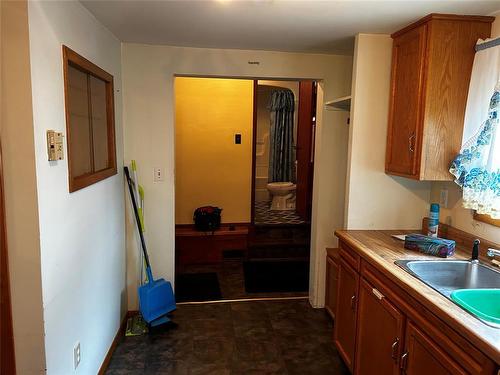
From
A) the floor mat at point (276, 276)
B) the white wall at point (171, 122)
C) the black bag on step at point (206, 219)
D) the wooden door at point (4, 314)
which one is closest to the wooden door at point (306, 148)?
the floor mat at point (276, 276)

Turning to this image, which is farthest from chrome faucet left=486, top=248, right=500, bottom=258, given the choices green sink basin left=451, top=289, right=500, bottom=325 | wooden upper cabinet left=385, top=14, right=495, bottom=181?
wooden upper cabinet left=385, top=14, right=495, bottom=181

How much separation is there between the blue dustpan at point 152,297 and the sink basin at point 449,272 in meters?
1.79

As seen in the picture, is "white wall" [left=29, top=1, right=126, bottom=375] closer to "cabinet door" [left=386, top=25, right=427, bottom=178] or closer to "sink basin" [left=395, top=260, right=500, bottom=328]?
"sink basin" [left=395, top=260, right=500, bottom=328]

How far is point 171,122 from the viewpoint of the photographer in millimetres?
2918

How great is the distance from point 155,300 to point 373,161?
73.9 inches

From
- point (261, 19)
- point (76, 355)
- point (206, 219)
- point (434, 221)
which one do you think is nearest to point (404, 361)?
point (434, 221)

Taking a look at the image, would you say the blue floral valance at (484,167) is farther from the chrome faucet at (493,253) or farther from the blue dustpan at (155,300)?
the blue dustpan at (155,300)

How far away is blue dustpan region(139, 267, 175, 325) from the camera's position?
276 cm

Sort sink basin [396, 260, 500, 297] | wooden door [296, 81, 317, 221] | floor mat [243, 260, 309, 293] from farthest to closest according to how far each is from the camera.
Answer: wooden door [296, 81, 317, 221] < floor mat [243, 260, 309, 293] < sink basin [396, 260, 500, 297]

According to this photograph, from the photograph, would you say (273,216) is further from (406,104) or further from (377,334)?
(377,334)

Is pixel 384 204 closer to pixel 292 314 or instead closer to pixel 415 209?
pixel 415 209

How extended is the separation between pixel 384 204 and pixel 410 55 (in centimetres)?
96

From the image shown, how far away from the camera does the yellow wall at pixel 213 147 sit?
4496 millimetres

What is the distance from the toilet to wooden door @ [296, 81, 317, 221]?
421 millimetres
